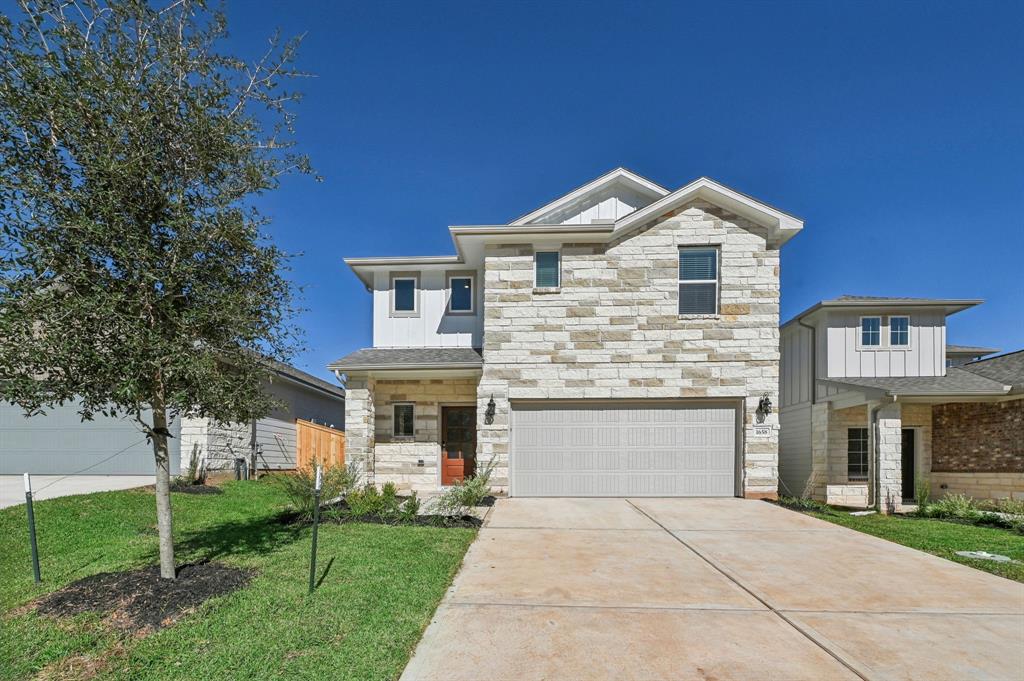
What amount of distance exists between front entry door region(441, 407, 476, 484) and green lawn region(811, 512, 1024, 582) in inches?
295

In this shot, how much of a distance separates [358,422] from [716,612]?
9.15 meters

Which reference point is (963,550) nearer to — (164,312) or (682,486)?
(682,486)

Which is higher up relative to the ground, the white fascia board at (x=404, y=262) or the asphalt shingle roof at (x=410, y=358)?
the white fascia board at (x=404, y=262)

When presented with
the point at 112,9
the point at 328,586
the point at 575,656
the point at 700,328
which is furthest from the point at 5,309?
the point at 700,328

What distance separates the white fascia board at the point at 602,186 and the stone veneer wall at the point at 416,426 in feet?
14.2

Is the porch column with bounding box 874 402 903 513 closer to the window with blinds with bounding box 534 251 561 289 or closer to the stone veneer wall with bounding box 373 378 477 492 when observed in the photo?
the window with blinds with bounding box 534 251 561 289

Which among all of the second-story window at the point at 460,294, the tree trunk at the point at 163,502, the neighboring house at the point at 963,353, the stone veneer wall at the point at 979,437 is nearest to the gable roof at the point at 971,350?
the neighboring house at the point at 963,353

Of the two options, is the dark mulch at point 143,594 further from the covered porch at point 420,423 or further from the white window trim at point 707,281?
the white window trim at point 707,281

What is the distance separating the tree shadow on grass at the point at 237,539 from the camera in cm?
645

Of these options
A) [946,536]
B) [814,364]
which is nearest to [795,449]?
[814,364]

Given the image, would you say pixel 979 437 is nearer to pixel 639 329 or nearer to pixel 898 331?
pixel 898 331

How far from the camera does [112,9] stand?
15.4ft

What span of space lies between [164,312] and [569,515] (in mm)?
7080

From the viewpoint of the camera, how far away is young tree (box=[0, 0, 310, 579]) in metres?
4.36
